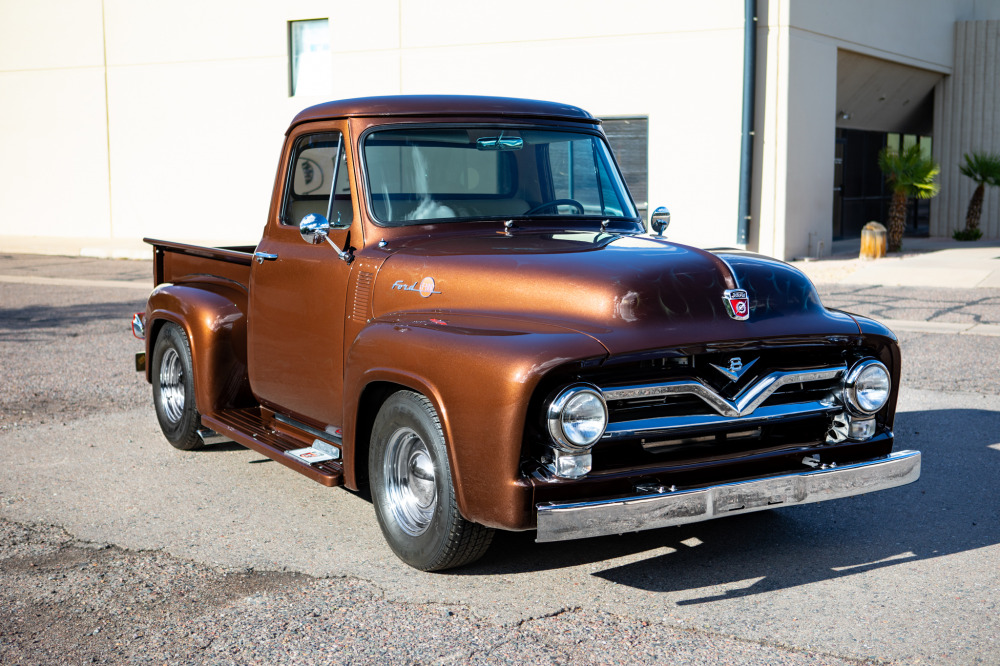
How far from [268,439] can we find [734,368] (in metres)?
2.35

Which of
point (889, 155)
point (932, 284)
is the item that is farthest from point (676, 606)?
point (889, 155)

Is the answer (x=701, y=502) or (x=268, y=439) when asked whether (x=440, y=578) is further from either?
(x=268, y=439)

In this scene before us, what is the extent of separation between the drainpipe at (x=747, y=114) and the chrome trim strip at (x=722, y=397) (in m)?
13.0

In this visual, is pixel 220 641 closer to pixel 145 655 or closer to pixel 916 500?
pixel 145 655

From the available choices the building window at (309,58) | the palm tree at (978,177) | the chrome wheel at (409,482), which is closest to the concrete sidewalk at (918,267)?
the palm tree at (978,177)

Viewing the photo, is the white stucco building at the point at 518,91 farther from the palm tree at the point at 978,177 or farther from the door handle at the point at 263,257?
the door handle at the point at 263,257

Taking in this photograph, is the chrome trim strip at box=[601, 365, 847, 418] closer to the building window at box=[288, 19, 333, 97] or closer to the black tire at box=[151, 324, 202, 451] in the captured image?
the black tire at box=[151, 324, 202, 451]

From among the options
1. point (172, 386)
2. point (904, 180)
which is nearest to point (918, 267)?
point (904, 180)

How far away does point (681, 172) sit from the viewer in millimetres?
17328

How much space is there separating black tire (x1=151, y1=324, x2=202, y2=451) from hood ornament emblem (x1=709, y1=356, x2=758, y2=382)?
3.20m

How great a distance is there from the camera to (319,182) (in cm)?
517

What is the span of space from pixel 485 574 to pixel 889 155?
17.4 metres

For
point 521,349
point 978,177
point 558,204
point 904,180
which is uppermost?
point 978,177

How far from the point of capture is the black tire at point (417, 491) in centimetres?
388
